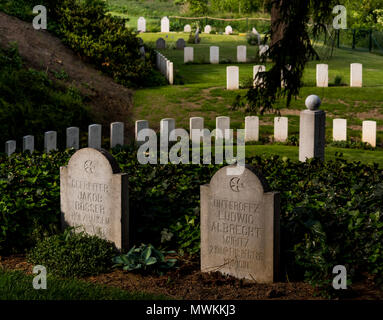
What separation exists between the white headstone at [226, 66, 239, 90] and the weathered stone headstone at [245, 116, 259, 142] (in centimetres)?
371

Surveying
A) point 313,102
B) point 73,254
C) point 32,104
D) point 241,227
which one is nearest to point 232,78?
point 32,104

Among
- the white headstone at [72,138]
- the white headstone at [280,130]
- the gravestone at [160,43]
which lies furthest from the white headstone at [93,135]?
the gravestone at [160,43]

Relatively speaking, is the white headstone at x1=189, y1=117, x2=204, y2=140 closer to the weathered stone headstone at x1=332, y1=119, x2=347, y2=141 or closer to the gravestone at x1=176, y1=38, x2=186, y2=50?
the weathered stone headstone at x1=332, y1=119, x2=347, y2=141

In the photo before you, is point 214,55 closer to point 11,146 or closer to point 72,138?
point 72,138

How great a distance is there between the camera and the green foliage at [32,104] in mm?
14180

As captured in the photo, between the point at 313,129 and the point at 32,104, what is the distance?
7.17 meters

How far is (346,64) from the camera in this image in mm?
24422

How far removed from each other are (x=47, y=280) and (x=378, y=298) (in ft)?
10.8

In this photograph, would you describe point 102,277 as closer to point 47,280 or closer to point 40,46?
point 47,280

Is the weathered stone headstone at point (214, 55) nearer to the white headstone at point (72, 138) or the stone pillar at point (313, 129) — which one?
the white headstone at point (72, 138)

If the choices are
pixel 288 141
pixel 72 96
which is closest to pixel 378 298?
pixel 288 141

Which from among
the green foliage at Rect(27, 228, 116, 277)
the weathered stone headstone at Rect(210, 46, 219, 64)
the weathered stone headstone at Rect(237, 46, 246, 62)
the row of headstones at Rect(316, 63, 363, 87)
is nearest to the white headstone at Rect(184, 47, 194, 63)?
the weathered stone headstone at Rect(210, 46, 219, 64)

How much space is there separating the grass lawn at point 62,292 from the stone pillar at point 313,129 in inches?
191
